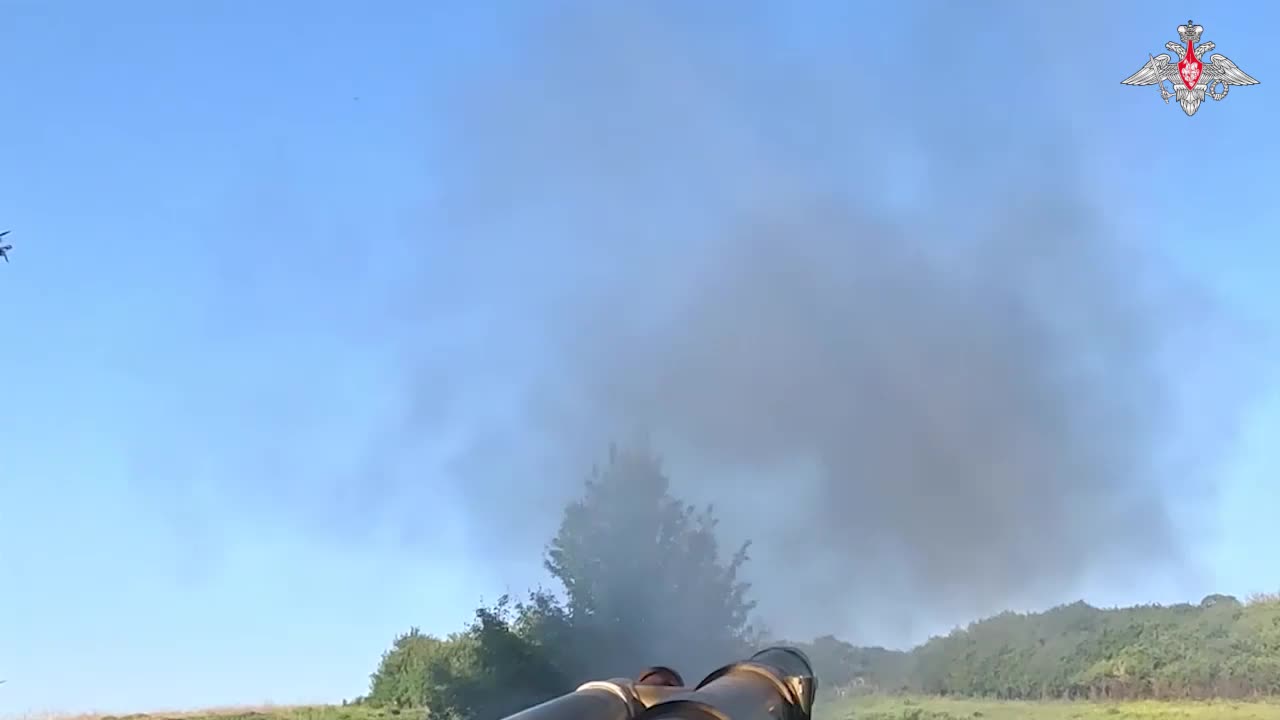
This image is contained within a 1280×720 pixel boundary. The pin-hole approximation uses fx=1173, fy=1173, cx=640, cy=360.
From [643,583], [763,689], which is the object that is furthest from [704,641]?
[763,689]

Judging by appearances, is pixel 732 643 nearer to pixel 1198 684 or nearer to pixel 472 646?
pixel 472 646

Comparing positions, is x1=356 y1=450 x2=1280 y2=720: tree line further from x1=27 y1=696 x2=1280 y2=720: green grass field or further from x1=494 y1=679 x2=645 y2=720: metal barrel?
x1=494 y1=679 x2=645 y2=720: metal barrel

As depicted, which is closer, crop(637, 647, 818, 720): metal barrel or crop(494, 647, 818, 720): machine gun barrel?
crop(494, 647, 818, 720): machine gun barrel

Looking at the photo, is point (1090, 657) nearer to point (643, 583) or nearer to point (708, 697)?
point (643, 583)

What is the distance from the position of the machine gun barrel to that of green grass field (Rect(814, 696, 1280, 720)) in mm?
11825

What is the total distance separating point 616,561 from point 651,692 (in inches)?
499

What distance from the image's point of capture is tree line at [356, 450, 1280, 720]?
17.1m

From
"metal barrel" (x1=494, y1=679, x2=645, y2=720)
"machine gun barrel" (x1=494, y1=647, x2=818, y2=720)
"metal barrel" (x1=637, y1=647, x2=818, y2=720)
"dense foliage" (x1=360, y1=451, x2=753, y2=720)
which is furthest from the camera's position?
"dense foliage" (x1=360, y1=451, x2=753, y2=720)

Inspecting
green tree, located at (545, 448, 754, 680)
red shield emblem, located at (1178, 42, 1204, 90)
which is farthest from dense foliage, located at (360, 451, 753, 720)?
red shield emblem, located at (1178, 42, 1204, 90)

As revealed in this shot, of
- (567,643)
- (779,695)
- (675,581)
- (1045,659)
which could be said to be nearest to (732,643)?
(675,581)

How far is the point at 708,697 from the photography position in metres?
→ 5.39

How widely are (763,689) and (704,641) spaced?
39.2ft

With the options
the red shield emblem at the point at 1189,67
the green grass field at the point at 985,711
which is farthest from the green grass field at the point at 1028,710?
the red shield emblem at the point at 1189,67

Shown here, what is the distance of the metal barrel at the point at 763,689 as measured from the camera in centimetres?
558
